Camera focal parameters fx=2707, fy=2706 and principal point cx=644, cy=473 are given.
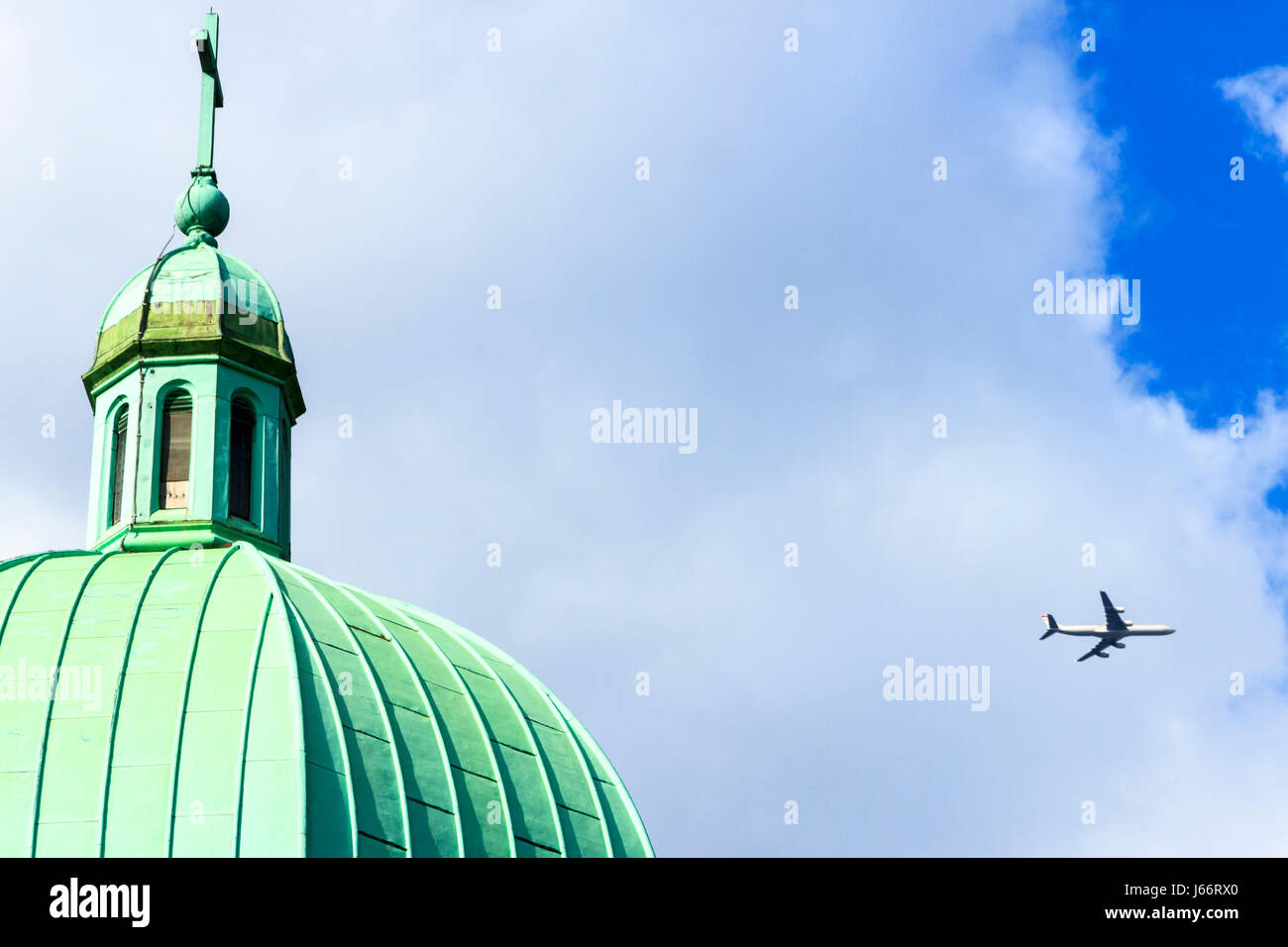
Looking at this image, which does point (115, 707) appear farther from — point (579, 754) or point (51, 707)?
point (579, 754)

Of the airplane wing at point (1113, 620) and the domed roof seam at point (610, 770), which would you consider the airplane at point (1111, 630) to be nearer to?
the airplane wing at point (1113, 620)

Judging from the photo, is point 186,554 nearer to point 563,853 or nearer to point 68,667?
point 68,667

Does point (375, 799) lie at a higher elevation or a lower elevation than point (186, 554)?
lower

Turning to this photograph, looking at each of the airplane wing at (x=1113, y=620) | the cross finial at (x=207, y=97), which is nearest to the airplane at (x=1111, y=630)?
the airplane wing at (x=1113, y=620)

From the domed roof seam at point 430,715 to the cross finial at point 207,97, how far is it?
12.7 metres

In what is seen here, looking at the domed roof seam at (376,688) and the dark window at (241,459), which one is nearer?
the domed roof seam at (376,688)

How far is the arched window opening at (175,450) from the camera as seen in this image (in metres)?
52.7

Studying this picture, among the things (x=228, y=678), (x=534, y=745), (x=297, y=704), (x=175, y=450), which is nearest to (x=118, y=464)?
(x=175, y=450)

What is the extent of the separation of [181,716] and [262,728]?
1355 mm

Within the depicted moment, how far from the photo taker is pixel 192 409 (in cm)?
5372

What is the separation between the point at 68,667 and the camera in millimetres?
45375
